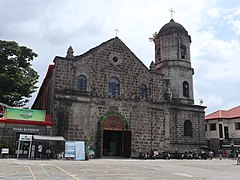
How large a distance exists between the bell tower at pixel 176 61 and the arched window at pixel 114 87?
7.06 m

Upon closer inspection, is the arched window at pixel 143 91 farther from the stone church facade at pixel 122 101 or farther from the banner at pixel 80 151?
the banner at pixel 80 151

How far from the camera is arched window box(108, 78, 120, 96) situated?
27169 millimetres

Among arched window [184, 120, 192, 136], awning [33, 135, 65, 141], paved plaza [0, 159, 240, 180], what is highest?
arched window [184, 120, 192, 136]

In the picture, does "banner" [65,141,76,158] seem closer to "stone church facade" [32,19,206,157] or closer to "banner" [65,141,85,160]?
"banner" [65,141,85,160]

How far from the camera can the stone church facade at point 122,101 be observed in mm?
24734

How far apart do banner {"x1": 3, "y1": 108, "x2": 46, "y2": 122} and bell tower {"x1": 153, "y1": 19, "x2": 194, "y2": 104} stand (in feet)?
50.4

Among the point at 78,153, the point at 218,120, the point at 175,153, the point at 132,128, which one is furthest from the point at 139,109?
the point at 218,120

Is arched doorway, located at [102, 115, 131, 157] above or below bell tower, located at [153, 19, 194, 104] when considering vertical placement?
below

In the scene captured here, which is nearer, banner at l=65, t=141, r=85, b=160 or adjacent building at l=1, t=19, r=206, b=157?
banner at l=65, t=141, r=85, b=160

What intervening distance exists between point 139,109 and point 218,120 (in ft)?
49.2

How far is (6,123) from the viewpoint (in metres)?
21.8

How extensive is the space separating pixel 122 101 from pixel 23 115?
9.67 m

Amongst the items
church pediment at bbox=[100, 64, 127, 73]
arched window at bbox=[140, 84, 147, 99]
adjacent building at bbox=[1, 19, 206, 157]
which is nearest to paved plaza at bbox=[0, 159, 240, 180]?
adjacent building at bbox=[1, 19, 206, 157]

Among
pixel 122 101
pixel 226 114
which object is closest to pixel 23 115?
pixel 122 101
